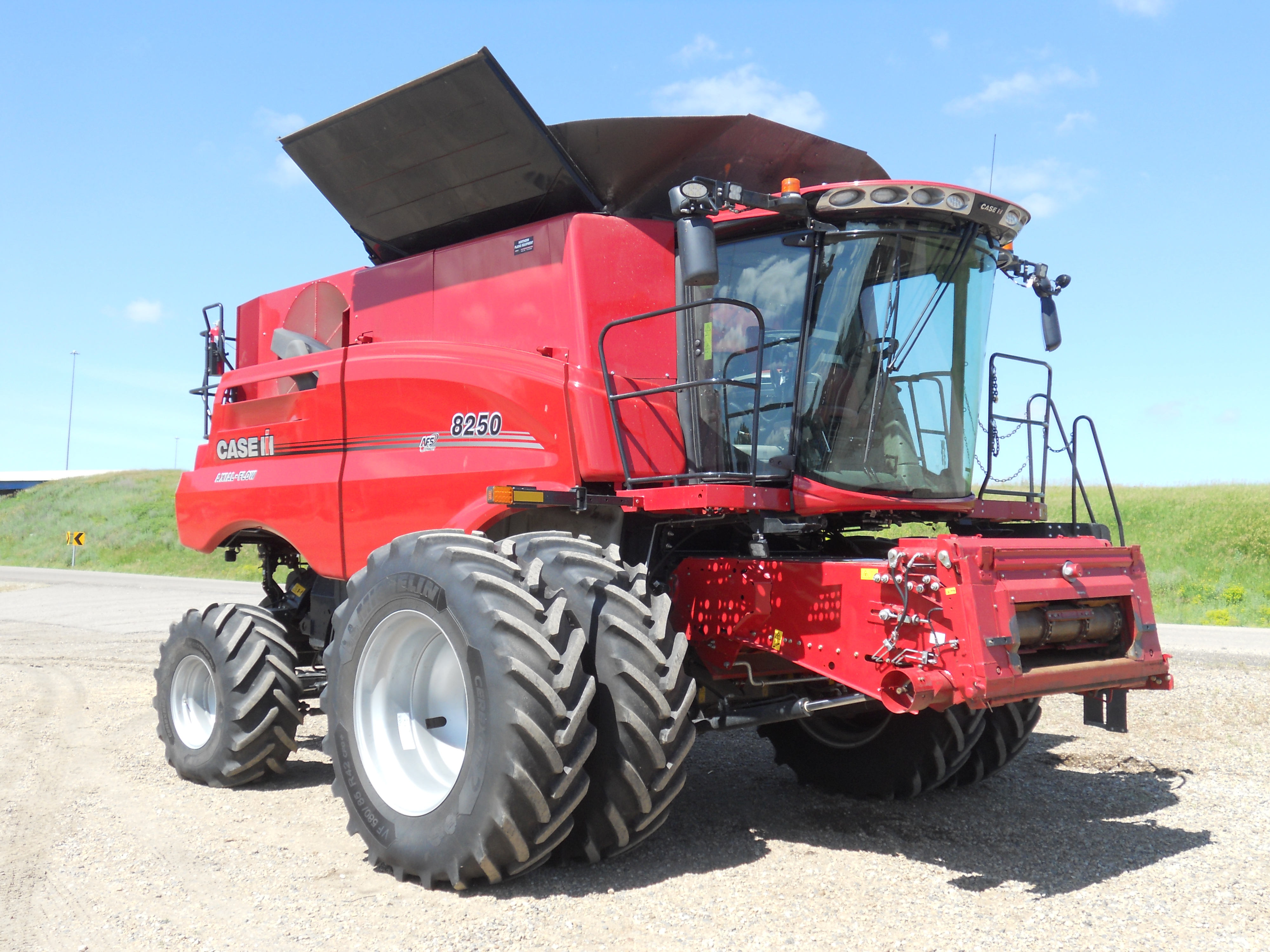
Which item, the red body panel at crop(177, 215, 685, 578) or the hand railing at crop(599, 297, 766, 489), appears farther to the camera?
the red body panel at crop(177, 215, 685, 578)

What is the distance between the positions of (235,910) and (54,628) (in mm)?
15358

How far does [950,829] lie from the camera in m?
5.28

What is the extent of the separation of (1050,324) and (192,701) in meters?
5.91

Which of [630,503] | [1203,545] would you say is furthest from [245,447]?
[1203,545]

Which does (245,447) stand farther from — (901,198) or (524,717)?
(901,198)

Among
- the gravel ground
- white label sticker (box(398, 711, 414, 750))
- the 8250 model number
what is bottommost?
the gravel ground

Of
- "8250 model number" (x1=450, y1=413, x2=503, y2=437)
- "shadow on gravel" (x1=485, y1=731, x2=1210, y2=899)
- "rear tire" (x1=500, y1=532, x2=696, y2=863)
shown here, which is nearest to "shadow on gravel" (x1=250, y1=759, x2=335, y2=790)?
"8250 model number" (x1=450, y1=413, x2=503, y2=437)

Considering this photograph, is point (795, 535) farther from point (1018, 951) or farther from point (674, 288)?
point (1018, 951)

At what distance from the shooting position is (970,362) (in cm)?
561

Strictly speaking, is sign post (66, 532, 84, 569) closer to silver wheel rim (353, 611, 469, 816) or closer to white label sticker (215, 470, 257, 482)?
white label sticker (215, 470, 257, 482)

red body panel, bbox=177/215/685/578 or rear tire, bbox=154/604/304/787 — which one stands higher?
red body panel, bbox=177/215/685/578

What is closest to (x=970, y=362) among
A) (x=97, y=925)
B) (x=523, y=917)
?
(x=523, y=917)

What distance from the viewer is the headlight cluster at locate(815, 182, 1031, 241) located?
489 centimetres

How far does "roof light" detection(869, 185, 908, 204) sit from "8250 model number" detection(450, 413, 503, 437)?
2.15 meters
